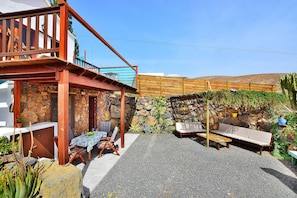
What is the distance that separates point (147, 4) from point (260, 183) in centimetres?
1243

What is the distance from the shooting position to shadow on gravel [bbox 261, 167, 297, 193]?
145 inches

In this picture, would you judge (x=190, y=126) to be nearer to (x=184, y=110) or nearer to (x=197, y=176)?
(x=184, y=110)

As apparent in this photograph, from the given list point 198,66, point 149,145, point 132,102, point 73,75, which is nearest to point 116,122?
point 132,102

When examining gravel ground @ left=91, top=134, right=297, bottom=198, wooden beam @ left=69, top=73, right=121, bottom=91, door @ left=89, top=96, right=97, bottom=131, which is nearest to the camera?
wooden beam @ left=69, top=73, right=121, bottom=91

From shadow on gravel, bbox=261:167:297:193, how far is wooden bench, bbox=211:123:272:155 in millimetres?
1540

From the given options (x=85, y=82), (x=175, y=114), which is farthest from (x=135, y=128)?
(x=85, y=82)

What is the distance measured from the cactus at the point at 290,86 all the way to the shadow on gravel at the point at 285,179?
8.07 feet

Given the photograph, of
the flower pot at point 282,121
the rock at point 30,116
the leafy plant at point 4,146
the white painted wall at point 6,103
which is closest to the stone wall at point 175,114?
the flower pot at point 282,121

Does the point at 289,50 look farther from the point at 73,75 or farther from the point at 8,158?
the point at 8,158

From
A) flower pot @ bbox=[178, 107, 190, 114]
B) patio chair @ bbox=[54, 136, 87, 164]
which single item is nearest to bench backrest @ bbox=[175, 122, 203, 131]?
flower pot @ bbox=[178, 107, 190, 114]

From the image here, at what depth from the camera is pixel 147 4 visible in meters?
11.5

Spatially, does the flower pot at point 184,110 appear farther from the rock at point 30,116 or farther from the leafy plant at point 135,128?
the rock at point 30,116

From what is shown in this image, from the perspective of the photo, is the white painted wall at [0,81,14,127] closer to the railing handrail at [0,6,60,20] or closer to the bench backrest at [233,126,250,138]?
the railing handrail at [0,6,60,20]

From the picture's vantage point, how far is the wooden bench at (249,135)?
5938 millimetres
